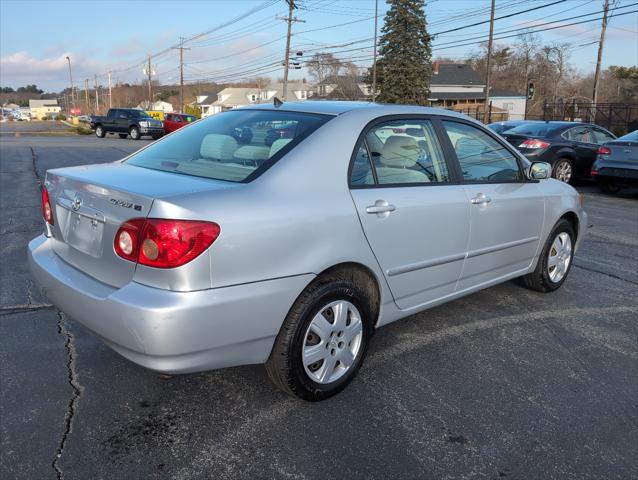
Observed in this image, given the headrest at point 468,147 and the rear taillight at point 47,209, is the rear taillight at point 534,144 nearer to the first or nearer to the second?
the headrest at point 468,147

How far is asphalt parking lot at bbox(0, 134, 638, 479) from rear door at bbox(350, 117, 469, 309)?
1.84 feet

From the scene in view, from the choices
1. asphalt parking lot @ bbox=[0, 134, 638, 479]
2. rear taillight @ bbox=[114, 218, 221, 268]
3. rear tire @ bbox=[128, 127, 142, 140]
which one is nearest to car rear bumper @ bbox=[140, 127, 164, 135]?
rear tire @ bbox=[128, 127, 142, 140]

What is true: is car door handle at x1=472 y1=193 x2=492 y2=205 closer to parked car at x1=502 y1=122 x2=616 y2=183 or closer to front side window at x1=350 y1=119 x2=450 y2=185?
front side window at x1=350 y1=119 x2=450 y2=185

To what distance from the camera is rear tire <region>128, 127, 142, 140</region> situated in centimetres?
3167

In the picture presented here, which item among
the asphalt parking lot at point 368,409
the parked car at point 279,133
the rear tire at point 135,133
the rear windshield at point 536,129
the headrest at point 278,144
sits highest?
the parked car at point 279,133

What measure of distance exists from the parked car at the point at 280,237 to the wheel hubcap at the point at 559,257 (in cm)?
96

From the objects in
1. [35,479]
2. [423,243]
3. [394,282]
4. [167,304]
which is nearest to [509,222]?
[423,243]

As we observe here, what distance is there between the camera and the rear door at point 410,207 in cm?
313

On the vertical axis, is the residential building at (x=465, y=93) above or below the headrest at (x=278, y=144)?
above

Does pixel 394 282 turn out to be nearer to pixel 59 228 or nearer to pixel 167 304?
pixel 167 304

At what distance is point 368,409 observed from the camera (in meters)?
2.96

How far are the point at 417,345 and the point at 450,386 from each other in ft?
1.90

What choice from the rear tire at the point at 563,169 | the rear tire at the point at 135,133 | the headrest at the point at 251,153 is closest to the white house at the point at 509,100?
the rear tire at the point at 135,133

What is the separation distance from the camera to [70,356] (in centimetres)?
345
